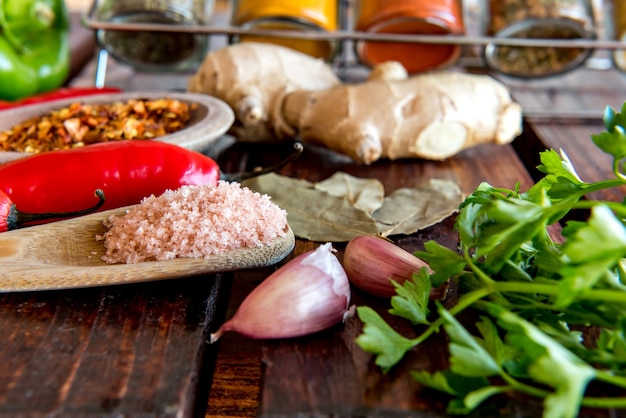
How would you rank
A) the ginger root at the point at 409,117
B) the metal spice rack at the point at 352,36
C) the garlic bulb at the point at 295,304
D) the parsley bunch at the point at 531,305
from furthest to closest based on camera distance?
1. the metal spice rack at the point at 352,36
2. the ginger root at the point at 409,117
3. the garlic bulb at the point at 295,304
4. the parsley bunch at the point at 531,305

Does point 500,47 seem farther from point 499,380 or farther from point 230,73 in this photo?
point 499,380

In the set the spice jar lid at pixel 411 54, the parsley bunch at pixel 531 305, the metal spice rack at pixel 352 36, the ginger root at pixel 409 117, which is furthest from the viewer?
the spice jar lid at pixel 411 54

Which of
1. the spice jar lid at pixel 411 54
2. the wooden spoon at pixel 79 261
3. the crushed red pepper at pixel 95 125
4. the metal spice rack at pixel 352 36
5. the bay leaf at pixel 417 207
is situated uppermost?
the metal spice rack at pixel 352 36

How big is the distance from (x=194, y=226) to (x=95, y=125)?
349mm

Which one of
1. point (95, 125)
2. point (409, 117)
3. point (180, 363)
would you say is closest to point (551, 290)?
point (180, 363)

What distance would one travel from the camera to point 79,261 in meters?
0.64

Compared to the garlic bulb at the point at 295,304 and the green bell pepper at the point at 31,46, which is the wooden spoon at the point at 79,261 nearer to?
the garlic bulb at the point at 295,304

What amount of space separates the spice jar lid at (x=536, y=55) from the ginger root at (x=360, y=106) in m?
0.23

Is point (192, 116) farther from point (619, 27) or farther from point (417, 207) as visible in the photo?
point (619, 27)

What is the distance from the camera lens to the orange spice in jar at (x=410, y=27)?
3.68 feet

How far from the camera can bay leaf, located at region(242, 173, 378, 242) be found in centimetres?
74

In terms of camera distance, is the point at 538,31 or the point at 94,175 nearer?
the point at 94,175

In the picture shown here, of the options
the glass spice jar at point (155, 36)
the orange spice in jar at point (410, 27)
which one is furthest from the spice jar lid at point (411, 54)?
the glass spice jar at point (155, 36)

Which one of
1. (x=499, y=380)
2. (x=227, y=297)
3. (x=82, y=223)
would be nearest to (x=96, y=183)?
(x=82, y=223)
